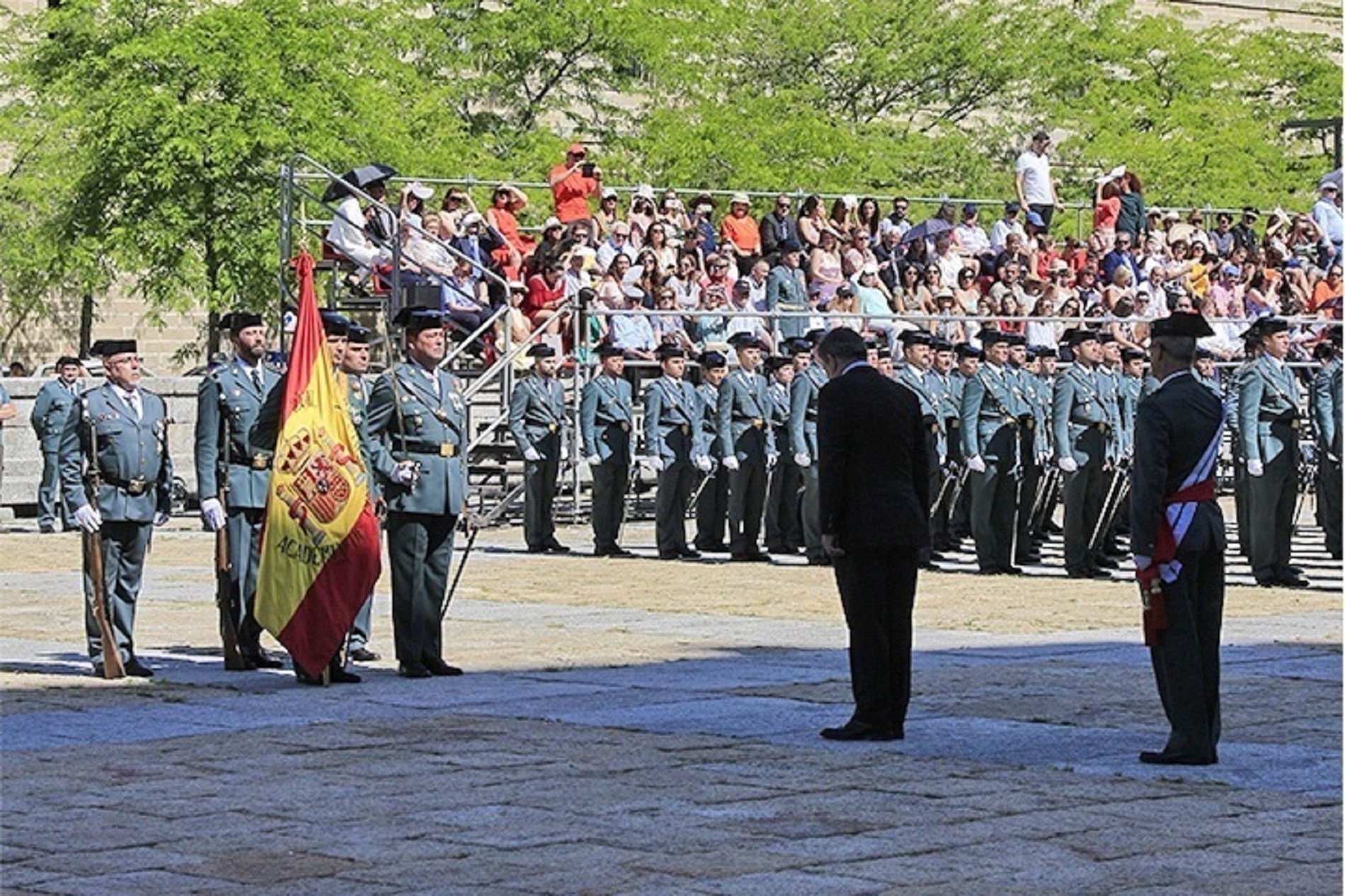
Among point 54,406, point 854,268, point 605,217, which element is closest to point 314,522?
point 54,406

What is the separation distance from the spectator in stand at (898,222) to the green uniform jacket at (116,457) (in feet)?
59.2

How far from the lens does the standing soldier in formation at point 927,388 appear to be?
77.8 feet

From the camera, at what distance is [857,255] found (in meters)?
30.2

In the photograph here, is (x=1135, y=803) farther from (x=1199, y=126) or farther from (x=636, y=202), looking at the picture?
(x=1199, y=126)

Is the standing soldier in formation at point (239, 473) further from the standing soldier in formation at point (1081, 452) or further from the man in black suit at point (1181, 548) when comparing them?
the standing soldier in formation at point (1081, 452)

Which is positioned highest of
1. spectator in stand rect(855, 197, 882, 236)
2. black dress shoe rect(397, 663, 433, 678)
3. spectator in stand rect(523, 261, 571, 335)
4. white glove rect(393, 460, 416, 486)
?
spectator in stand rect(855, 197, 882, 236)

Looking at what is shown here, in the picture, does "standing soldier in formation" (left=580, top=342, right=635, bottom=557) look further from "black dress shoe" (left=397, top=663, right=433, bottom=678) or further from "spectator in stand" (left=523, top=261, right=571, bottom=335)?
"black dress shoe" (left=397, top=663, right=433, bottom=678)

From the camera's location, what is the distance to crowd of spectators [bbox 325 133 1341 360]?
27.4 meters

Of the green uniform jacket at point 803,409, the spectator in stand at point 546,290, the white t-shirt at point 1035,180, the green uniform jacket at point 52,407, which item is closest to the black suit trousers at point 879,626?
the green uniform jacket at point 803,409

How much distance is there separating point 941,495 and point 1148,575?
13305 millimetres

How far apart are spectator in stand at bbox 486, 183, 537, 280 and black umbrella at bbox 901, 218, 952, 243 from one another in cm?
458

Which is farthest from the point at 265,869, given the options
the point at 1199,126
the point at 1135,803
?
the point at 1199,126

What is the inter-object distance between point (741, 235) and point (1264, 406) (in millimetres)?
10405

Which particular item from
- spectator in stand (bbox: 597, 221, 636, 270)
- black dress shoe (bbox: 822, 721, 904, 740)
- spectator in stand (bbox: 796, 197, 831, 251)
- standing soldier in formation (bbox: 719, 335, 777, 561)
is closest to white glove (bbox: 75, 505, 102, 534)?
black dress shoe (bbox: 822, 721, 904, 740)
